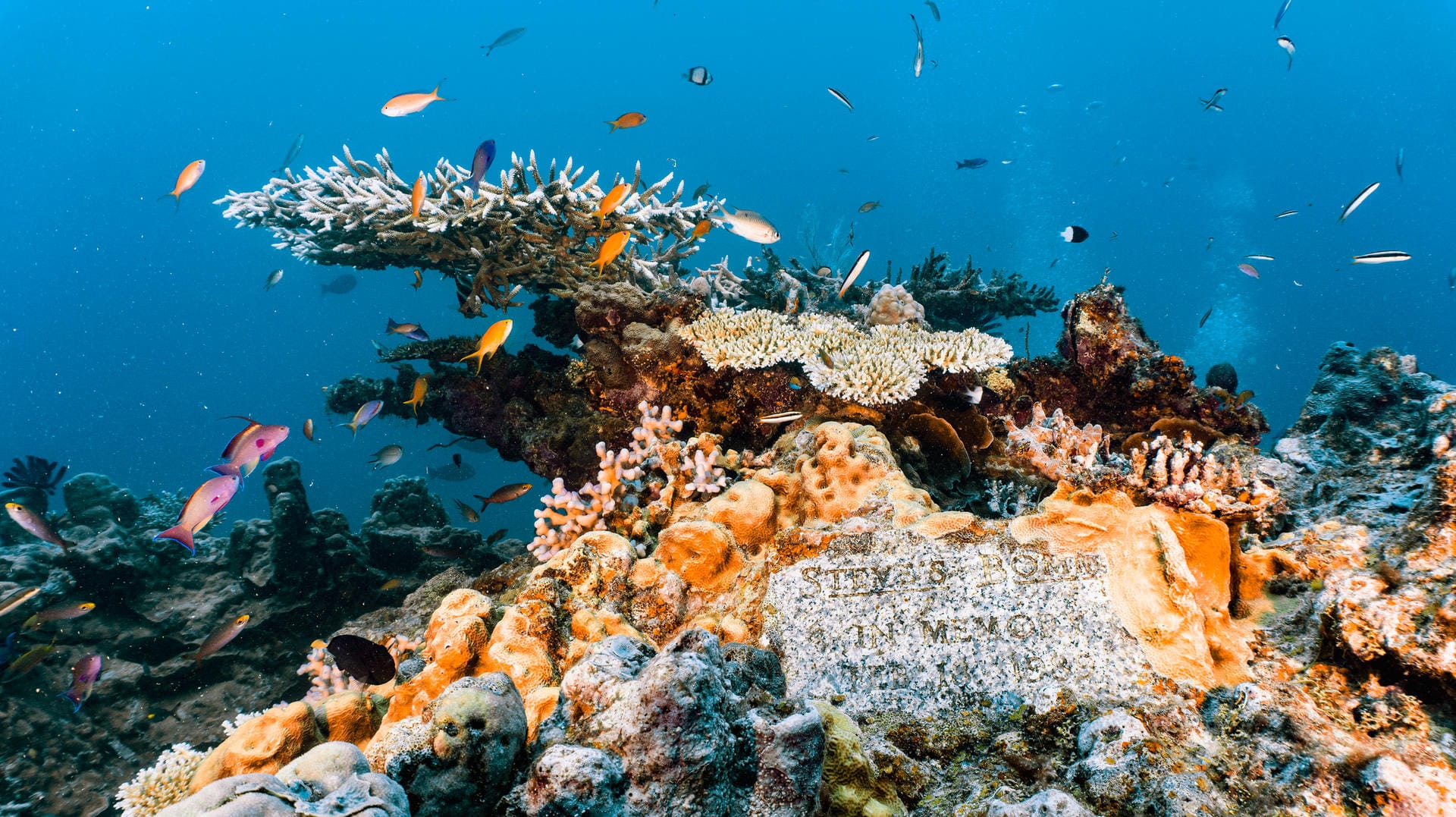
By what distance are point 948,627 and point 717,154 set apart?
117 metres

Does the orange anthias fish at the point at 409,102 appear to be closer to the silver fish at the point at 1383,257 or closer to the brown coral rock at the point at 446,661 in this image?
the brown coral rock at the point at 446,661

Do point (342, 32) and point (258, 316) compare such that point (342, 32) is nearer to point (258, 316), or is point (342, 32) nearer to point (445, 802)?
point (258, 316)

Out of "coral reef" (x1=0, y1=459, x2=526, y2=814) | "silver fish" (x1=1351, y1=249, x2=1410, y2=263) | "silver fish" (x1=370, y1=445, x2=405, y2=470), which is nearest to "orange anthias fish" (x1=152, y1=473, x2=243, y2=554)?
"coral reef" (x1=0, y1=459, x2=526, y2=814)

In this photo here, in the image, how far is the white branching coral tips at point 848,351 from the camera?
4609mm

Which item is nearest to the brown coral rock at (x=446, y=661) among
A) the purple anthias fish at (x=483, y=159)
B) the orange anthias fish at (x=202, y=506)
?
the orange anthias fish at (x=202, y=506)

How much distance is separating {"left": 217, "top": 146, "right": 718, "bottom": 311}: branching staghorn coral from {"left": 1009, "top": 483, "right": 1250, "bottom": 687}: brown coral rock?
507cm

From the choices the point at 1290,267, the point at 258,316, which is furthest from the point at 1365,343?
the point at 258,316

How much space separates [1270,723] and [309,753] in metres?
3.03

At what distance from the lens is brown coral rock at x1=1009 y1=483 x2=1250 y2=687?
2412 mm

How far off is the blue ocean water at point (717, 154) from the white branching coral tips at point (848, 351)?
70.5 meters

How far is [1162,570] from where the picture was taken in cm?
254

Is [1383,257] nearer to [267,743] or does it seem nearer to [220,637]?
[267,743]

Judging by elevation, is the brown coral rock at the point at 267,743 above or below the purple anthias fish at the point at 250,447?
below

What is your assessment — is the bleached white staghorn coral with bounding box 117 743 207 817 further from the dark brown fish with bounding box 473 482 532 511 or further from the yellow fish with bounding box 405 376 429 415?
the yellow fish with bounding box 405 376 429 415
